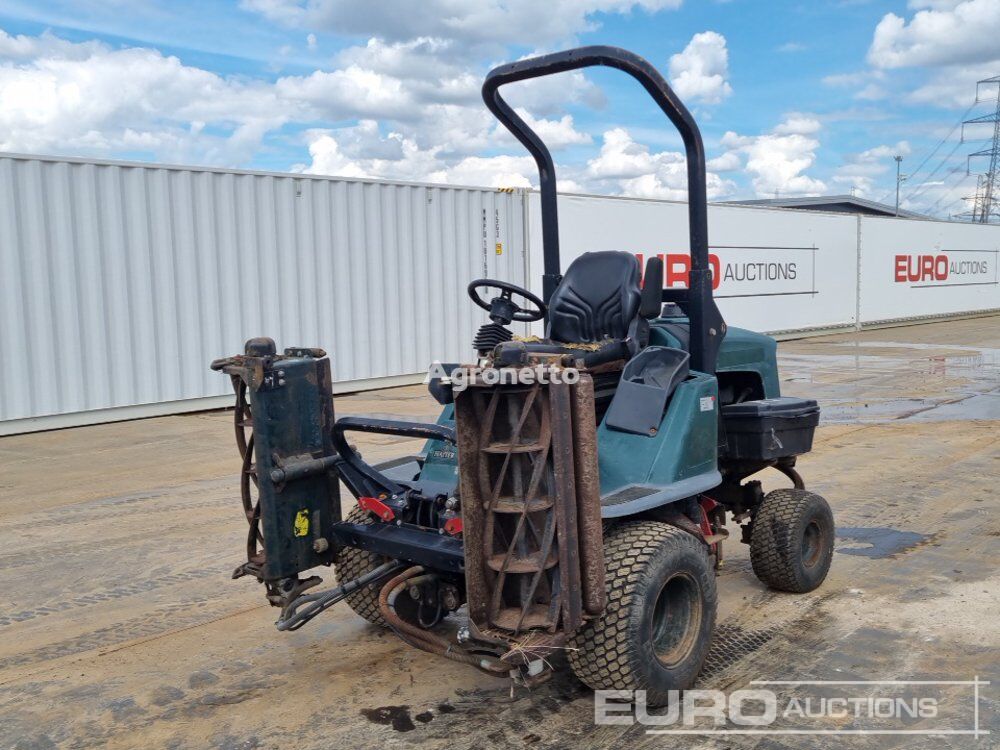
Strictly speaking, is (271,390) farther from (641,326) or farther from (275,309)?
(275,309)

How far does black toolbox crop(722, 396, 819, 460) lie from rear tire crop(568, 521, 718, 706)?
898 millimetres

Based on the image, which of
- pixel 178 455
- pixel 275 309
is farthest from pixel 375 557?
pixel 275 309

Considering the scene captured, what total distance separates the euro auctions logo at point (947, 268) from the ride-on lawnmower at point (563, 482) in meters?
23.5

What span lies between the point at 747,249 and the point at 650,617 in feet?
58.4

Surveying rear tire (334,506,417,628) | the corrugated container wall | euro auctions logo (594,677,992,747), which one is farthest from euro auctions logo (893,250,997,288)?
rear tire (334,506,417,628)

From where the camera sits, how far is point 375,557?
399 centimetres

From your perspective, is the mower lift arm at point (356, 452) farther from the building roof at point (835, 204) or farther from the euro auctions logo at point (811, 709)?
the building roof at point (835, 204)

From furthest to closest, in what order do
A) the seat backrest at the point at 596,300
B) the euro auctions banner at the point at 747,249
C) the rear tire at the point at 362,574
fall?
the euro auctions banner at the point at 747,249, the seat backrest at the point at 596,300, the rear tire at the point at 362,574

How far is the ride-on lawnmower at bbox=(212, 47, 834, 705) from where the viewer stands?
2977 millimetres

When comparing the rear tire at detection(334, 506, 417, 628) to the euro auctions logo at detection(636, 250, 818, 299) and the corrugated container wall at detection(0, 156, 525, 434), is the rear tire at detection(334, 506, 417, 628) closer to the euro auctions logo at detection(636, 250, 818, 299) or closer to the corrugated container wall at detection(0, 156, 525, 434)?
the corrugated container wall at detection(0, 156, 525, 434)

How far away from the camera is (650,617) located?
321cm

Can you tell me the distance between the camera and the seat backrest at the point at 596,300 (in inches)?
166

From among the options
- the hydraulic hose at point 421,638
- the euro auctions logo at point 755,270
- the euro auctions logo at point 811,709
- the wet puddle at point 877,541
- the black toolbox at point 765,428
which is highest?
the euro auctions logo at point 755,270

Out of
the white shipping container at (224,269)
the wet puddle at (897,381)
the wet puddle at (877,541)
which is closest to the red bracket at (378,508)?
the wet puddle at (877,541)
